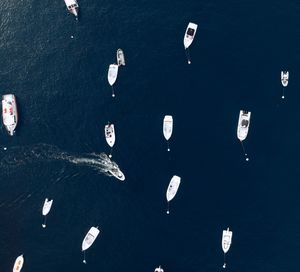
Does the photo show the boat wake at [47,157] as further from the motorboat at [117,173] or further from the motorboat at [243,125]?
the motorboat at [243,125]

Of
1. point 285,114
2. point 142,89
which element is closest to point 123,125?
point 142,89

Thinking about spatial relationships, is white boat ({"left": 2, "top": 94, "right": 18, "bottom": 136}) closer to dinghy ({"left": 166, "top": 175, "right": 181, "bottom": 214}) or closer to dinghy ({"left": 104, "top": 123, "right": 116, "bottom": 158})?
dinghy ({"left": 104, "top": 123, "right": 116, "bottom": 158})

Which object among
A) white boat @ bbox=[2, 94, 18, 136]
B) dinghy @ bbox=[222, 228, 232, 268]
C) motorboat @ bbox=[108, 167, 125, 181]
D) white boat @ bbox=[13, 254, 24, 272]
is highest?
white boat @ bbox=[2, 94, 18, 136]

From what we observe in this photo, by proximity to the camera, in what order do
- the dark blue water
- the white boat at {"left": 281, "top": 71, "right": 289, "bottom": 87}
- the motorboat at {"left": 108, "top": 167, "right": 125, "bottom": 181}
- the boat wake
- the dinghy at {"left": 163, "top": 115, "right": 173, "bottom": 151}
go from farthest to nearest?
the white boat at {"left": 281, "top": 71, "right": 289, "bottom": 87} → the dinghy at {"left": 163, "top": 115, "right": 173, "bottom": 151} → the boat wake → the motorboat at {"left": 108, "top": 167, "right": 125, "bottom": 181} → the dark blue water

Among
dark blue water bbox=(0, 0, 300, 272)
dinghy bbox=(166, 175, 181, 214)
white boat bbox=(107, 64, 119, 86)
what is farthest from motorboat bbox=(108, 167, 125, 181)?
white boat bbox=(107, 64, 119, 86)

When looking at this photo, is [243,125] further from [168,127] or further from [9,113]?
[9,113]
